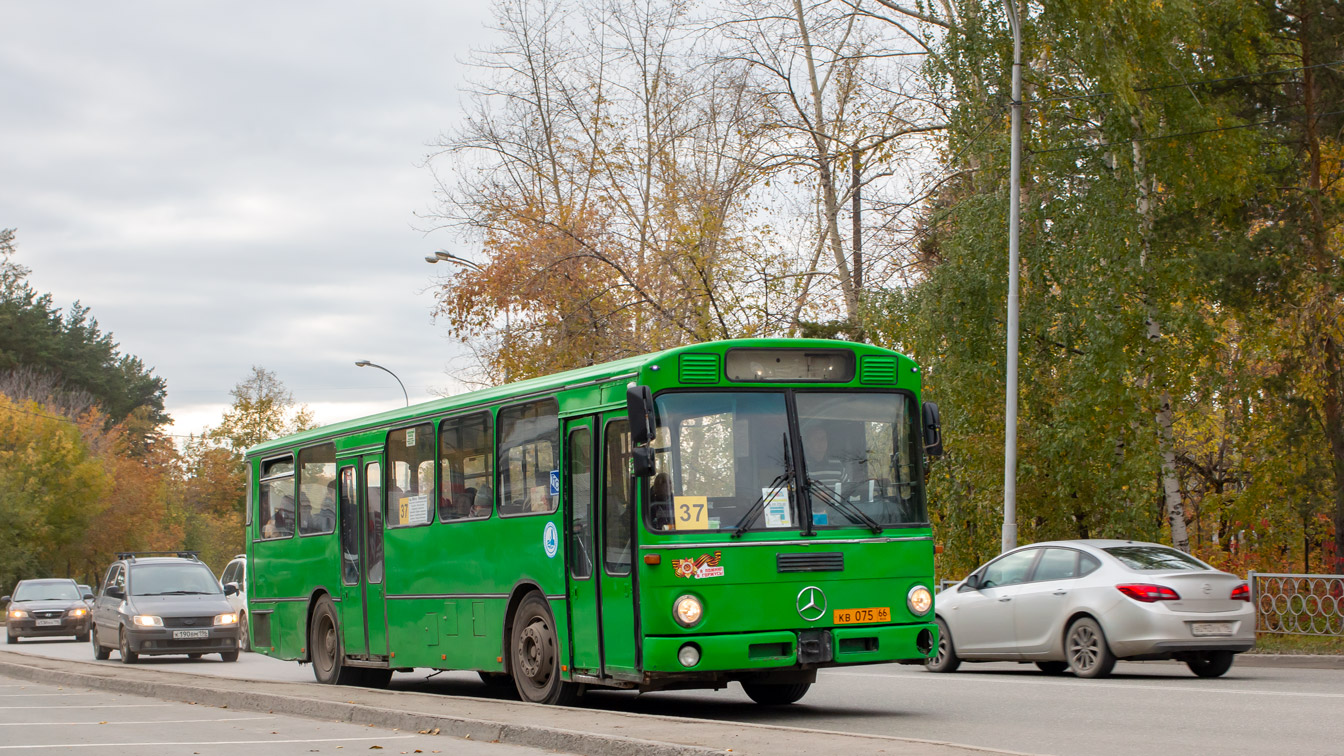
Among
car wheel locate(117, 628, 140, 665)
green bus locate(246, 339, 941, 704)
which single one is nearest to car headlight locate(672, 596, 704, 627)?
green bus locate(246, 339, 941, 704)

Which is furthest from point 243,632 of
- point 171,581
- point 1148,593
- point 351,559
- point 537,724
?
point 537,724

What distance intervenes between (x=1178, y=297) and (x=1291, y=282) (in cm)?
197

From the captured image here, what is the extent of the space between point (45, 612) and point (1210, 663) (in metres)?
28.5

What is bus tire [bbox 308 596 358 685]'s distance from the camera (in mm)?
17281

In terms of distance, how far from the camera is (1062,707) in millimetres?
12359

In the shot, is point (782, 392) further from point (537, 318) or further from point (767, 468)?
point (537, 318)

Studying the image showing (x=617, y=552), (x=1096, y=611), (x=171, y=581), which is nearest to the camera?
(x=617, y=552)

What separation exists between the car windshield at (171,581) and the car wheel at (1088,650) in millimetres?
16311

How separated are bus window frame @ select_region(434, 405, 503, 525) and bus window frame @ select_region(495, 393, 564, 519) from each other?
0.01 meters

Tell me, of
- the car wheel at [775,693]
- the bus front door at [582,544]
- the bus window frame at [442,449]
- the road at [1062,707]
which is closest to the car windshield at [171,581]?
the road at [1062,707]

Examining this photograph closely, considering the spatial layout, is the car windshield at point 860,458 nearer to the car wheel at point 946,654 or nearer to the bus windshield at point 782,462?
the bus windshield at point 782,462

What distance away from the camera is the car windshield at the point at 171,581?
2619 cm

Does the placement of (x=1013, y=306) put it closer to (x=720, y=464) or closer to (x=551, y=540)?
(x=551, y=540)

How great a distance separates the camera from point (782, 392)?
1186 cm
